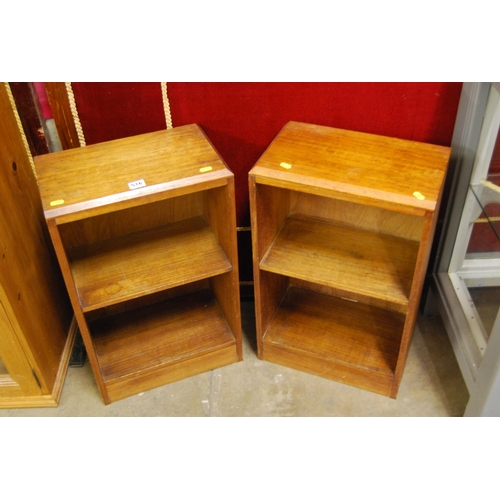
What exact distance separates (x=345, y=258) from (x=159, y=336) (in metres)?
0.80

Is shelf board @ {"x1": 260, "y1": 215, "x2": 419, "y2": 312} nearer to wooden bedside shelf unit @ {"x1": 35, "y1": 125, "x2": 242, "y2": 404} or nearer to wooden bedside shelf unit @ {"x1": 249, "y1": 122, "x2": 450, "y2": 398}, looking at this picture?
wooden bedside shelf unit @ {"x1": 249, "y1": 122, "x2": 450, "y2": 398}

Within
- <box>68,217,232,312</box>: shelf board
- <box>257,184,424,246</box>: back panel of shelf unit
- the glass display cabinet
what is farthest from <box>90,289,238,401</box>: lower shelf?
the glass display cabinet

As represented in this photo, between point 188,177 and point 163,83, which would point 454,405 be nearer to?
point 188,177

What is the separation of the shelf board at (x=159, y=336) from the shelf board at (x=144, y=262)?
360 millimetres

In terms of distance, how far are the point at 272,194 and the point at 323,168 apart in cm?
24

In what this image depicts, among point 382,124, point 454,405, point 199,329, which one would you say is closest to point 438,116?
point 382,124

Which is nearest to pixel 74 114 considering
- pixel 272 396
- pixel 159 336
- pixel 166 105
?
pixel 166 105

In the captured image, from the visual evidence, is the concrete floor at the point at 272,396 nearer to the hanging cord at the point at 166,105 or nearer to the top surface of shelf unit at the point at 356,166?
the top surface of shelf unit at the point at 356,166

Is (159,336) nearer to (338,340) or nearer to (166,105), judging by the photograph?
(338,340)

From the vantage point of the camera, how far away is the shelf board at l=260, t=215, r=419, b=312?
6.07ft

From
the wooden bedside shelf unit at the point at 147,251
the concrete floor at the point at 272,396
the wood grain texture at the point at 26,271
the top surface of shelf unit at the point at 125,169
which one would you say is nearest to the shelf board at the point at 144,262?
the wooden bedside shelf unit at the point at 147,251

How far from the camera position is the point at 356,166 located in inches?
68.2

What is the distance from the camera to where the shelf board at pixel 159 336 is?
2090mm

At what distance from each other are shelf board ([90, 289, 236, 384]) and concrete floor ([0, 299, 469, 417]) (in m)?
0.12
